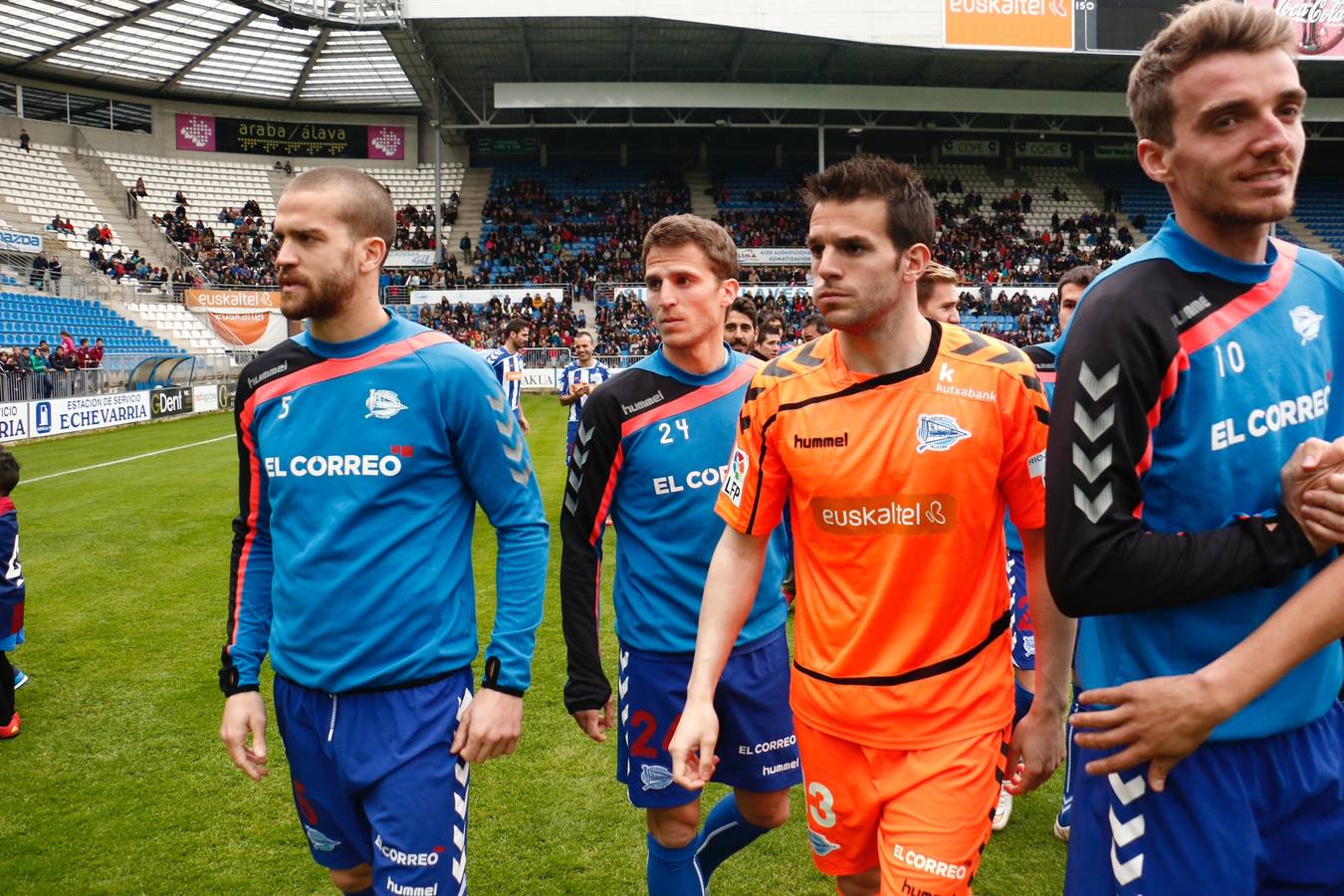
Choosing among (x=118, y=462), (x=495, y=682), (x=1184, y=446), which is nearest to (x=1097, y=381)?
(x=1184, y=446)

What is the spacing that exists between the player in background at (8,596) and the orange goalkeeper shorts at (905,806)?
5.00m

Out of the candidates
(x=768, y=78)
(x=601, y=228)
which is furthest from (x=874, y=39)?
(x=601, y=228)

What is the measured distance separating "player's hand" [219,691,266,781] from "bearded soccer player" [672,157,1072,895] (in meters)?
1.34

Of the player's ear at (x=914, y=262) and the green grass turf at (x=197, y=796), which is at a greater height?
the player's ear at (x=914, y=262)

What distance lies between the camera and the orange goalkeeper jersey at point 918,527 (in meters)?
2.29

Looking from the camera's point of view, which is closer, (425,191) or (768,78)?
(768,78)

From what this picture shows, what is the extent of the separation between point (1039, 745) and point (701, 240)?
2.02 m

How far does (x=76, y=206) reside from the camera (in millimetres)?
36469

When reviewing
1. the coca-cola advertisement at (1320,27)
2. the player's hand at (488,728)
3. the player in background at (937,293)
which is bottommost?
the player's hand at (488,728)

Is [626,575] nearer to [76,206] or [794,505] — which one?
[794,505]

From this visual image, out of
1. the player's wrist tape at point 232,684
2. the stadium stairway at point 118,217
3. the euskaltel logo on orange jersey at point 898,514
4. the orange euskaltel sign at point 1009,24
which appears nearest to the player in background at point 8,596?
the player's wrist tape at point 232,684

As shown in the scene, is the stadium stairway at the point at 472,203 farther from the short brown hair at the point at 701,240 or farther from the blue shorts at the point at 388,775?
the blue shorts at the point at 388,775

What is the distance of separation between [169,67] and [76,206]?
6.95 metres

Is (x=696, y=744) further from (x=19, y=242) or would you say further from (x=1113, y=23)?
(x=19, y=242)
